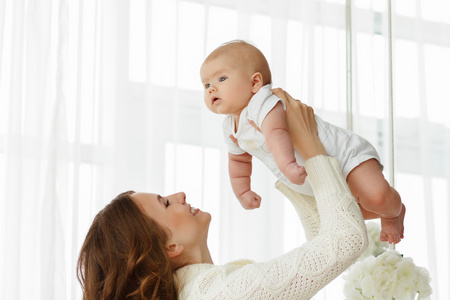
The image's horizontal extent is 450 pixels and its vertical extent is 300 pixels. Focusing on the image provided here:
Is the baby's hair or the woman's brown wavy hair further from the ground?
the baby's hair

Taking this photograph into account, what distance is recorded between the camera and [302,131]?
A: 4.66ft

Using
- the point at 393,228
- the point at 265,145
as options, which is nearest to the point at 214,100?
the point at 265,145

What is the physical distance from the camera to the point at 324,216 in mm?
1330

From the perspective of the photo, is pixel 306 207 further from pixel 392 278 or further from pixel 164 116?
pixel 164 116

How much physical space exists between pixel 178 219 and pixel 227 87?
36 centimetres

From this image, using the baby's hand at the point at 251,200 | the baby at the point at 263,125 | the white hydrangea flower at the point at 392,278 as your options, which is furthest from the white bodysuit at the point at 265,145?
the white hydrangea flower at the point at 392,278

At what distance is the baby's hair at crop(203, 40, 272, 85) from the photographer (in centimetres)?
153

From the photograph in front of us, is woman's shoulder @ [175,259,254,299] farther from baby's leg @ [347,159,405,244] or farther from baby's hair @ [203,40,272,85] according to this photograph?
baby's hair @ [203,40,272,85]

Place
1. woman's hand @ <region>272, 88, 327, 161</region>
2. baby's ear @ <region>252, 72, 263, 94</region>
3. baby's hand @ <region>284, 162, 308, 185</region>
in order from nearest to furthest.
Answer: baby's hand @ <region>284, 162, 308, 185</region>
woman's hand @ <region>272, 88, 327, 161</region>
baby's ear @ <region>252, 72, 263, 94</region>

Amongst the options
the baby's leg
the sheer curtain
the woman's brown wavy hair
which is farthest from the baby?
the sheer curtain

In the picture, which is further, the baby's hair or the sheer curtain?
the sheer curtain

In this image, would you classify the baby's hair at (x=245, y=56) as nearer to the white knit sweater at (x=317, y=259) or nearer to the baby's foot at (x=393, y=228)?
the white knit sweater at (x=317, y=259)

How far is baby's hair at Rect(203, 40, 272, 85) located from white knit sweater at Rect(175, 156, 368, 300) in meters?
0.30

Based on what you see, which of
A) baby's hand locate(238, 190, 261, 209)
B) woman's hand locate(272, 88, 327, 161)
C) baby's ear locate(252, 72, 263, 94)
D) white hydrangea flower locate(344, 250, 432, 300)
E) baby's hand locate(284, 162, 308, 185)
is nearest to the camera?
baby's hand locate(284, 162, 308, 185)
